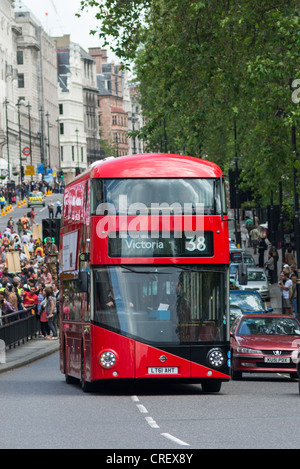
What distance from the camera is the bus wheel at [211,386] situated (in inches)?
823

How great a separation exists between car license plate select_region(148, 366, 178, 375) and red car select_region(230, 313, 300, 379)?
4.65m

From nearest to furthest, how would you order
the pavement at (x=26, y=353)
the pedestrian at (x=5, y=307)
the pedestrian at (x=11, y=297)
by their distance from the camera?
the pavement at (x=26, y=353) < the pedestrian at (x=5, y=307) < the pedestrian at (x=11, y=297)

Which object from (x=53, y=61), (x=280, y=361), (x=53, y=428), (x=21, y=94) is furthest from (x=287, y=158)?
(x=53, y=61)

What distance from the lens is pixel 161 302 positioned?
1970 centimetres

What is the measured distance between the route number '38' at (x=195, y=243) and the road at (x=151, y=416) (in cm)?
222

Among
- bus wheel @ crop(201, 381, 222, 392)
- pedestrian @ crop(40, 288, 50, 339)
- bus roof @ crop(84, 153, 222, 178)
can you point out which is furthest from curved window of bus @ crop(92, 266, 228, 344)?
pedestrian @ crop(40, 288, 50, 339)

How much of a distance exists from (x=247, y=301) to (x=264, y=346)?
8359mm

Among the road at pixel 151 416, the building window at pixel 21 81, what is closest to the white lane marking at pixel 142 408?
the road at pixel 151 416

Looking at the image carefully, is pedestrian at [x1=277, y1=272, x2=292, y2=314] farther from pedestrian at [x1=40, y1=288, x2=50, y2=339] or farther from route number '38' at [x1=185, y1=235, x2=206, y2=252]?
route number '38' at [x1=185, y1=235, x2=206, y2=252]

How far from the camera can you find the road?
42.7 feet

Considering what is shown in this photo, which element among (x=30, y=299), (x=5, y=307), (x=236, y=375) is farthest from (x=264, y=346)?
(x=30, y=299)

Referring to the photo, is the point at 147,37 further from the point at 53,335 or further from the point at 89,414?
the point at 89,414

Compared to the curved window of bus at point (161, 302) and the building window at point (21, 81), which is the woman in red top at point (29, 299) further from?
the building window at point (21, 81)

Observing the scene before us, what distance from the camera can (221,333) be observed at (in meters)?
19.9
